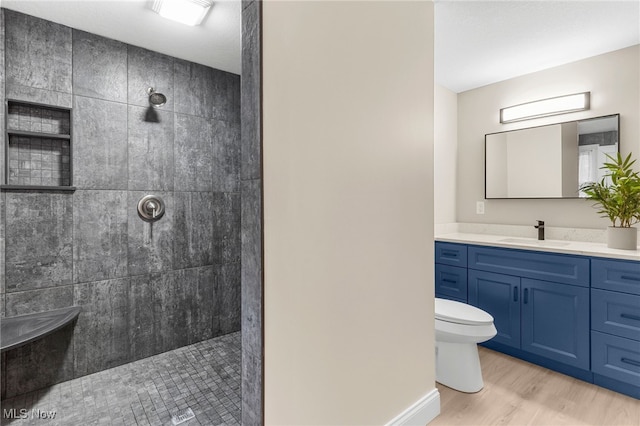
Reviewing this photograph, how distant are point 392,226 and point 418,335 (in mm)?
609

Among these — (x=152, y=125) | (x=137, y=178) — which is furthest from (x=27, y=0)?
(x=137, y=178)

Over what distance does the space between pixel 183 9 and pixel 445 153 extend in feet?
8.26

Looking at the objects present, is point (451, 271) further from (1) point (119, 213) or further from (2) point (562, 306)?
(1) point (119, 213)

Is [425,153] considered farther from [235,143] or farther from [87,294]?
[87,294]

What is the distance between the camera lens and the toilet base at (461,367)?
1.95 meters

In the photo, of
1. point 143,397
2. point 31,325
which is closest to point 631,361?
point 143,397

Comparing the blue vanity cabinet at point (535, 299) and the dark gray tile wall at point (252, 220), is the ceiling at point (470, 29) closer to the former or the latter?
the dark gray tile wall at point (252, 220)

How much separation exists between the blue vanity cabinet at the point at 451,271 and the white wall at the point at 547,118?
2.12 ft

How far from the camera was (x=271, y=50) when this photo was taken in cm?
105

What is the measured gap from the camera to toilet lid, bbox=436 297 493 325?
6.14 ft

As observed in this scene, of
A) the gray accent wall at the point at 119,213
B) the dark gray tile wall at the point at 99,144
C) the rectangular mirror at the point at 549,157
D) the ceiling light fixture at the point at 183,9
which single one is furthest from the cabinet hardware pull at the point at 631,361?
the dark gray tile wall at the point at 99,144

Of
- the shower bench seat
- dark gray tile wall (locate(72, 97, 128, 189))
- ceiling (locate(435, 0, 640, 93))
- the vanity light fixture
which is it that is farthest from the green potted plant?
the shower bench seat

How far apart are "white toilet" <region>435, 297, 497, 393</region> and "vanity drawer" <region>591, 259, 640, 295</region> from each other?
761 mm

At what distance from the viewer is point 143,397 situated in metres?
1.90
